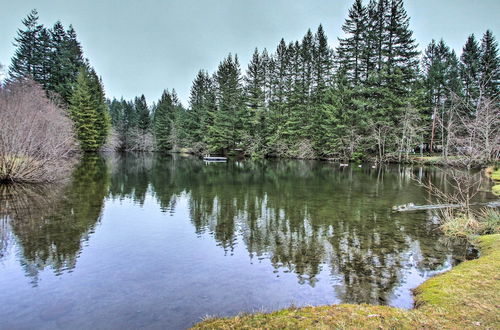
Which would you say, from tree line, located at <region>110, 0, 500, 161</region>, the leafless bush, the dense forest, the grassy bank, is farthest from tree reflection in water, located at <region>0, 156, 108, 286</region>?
tree line, located at <region>110, 0, 500, 161</region>

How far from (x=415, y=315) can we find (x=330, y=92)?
47.6 metres

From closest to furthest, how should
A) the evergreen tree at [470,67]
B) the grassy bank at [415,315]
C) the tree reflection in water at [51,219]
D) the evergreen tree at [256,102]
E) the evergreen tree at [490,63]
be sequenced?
1. the grassy bank at [415,315]
2. the tree reflection in water at [51,219]
3. the evergreen tree at [490,63]
4. the evergreen tree at [470,67]
5. the evergreen tree at [256,102]

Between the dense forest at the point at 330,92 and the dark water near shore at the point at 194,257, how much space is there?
30.4m

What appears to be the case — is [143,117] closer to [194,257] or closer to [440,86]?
[440,86]

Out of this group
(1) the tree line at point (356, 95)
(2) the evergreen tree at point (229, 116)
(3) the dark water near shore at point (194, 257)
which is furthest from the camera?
(2) the evergreen tree at point (229, 116)

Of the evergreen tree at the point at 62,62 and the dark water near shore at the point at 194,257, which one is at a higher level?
the evergreen tree at the point at 62,62

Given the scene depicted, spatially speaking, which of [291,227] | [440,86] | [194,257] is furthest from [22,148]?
[440,86]

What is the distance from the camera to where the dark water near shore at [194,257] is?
636 centimetres

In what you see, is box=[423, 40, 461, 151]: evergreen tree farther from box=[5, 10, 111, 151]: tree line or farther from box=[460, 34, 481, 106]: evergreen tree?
box=[5, 10, 111, 151]: tree line

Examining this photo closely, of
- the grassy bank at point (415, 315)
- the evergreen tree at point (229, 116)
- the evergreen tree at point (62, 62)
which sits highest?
the evergreen tree at point (62, 62)

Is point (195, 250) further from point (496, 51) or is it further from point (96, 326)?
point (496, 51)

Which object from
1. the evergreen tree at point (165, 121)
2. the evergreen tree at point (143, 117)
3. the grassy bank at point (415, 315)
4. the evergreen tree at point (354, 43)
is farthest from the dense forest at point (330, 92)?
the grassy bank at point (415, 315)

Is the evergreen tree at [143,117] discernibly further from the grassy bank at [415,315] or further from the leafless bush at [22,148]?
the grassy bank at [415,315]

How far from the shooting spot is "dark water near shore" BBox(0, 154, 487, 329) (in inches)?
250
